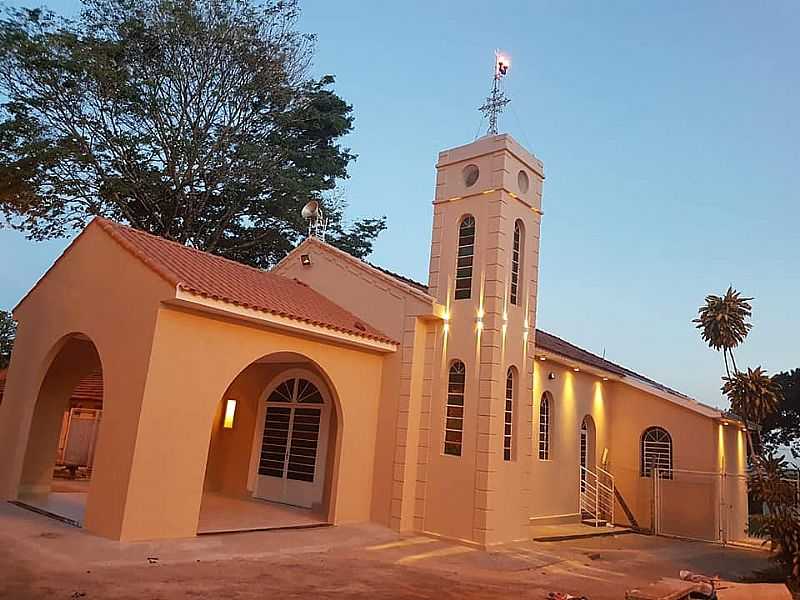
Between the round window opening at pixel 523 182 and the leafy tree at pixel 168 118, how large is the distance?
35.6 feet

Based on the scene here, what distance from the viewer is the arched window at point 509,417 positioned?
11.2 meters

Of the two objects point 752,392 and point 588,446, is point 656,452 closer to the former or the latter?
point 588,446

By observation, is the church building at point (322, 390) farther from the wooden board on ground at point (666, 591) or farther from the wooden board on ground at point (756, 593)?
the wooden board on ground at point (756, 593)

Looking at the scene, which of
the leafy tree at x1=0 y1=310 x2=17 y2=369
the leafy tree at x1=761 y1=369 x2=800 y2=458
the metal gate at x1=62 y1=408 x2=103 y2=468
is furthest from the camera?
the leafy tree at x1=761 y1=369 x2=800 y2=458

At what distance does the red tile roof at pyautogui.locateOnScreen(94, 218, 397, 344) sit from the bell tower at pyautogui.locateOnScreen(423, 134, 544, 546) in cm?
167

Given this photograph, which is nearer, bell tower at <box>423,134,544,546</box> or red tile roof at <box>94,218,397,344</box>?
red tile roof at <box>94,218,397,344</box>

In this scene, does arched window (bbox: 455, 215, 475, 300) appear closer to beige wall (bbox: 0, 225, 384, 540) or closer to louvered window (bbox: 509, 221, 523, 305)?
louvered window (bbox: 509, 221, 523, 305)

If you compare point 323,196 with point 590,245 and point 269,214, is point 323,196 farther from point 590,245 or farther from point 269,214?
point 590,245

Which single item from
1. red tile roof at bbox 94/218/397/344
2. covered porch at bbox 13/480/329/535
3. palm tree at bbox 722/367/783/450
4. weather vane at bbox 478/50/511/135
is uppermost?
weather vane at bbox 478/50/511/135

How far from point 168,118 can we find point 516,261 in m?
13.2

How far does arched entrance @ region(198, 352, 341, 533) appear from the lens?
39.2 ft

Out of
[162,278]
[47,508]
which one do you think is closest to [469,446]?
[162,278]

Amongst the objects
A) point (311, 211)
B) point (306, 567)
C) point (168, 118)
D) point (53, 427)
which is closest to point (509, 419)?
point (306, 567)

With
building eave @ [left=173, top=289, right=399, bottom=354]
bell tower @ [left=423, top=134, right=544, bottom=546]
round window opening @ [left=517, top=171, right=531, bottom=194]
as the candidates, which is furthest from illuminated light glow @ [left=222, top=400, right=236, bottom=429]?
→ round window opening @ [left=517, top=171, right=531, bottom=194]
